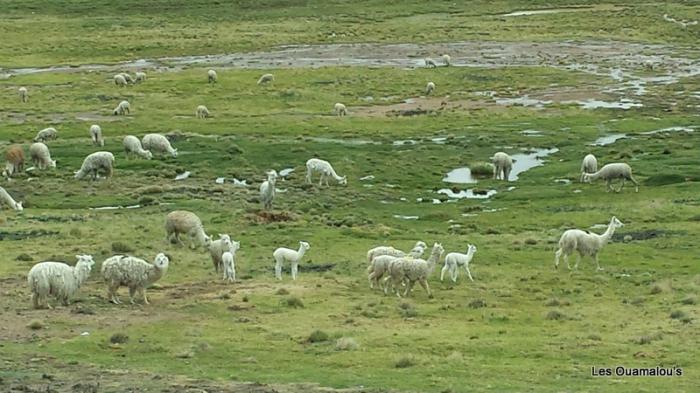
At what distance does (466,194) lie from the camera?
184 ft

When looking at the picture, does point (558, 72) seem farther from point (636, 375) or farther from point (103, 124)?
point (636, 375)

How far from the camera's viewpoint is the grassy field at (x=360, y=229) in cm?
2609

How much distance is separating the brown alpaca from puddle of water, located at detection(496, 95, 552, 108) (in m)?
40.2

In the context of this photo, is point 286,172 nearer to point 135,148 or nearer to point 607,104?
point 135,148

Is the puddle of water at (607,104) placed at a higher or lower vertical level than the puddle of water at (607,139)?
lower

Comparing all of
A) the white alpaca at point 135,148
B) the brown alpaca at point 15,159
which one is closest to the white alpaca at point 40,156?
the brown alpaca at point 15,159

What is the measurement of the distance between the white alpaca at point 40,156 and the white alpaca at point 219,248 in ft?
77.0

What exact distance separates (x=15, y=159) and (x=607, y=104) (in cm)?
4521

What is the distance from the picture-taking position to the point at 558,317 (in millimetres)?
31453

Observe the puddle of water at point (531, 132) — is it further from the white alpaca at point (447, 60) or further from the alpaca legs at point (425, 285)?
the alpaca legs at point (425, 285)

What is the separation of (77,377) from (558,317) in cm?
1363

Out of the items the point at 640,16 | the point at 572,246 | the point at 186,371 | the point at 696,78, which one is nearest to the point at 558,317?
the point at 572,246

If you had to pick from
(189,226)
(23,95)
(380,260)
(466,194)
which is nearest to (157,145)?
(466,194)

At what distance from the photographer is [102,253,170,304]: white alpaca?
3172cm
